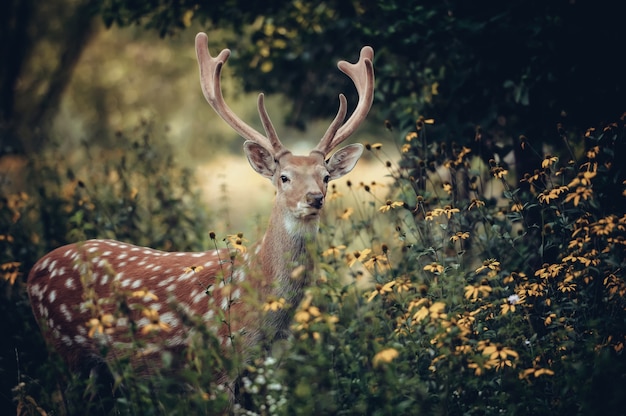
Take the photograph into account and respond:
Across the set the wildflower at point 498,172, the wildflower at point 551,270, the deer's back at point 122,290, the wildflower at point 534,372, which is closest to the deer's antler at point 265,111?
the deer's back at point 122,290

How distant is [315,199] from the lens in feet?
14.4

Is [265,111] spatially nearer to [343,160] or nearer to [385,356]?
[343,160]

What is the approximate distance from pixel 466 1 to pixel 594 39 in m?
1.08

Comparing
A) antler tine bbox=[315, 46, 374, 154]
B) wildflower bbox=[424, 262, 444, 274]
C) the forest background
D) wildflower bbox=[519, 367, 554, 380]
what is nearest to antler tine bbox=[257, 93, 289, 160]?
antler tine bbox=[315, 46, 374, 154]

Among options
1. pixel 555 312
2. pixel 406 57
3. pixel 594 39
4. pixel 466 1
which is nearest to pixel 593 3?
pixel 594 39

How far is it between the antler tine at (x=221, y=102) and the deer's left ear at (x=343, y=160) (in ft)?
1.35

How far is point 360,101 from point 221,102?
1.03m

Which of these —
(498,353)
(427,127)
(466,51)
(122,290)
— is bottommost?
(122,290)

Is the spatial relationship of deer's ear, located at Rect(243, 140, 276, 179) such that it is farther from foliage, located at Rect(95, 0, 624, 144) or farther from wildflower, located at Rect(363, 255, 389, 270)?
foliage, located at Rect(95, 0, 624, 144)

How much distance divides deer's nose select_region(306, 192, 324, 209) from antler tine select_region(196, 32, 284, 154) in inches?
24.6

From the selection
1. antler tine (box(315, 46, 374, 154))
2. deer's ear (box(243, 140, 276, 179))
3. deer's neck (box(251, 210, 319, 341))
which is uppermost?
antler tine (box(315, 46, 374, 154))

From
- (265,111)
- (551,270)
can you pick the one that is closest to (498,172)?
(551,270)

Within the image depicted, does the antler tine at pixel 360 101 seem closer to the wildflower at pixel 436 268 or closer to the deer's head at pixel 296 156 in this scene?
the deer's head at pixel 296 156

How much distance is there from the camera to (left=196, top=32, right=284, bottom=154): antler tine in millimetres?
4867
